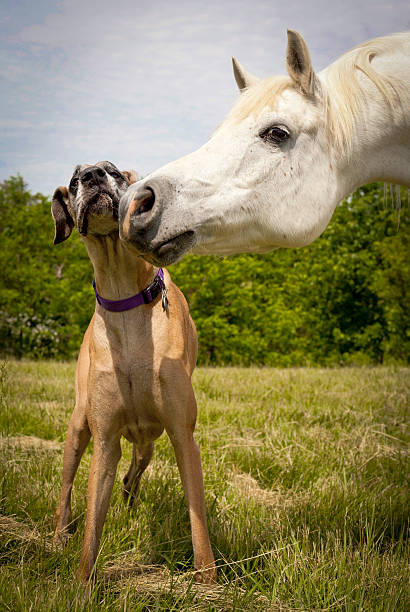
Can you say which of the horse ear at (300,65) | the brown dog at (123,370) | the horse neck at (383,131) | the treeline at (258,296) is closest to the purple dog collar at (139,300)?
the brown dog at (123,370)

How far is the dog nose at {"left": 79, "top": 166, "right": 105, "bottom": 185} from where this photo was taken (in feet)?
8.85

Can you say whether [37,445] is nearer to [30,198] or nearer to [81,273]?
[81,273]

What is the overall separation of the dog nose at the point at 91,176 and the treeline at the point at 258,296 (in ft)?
38.9

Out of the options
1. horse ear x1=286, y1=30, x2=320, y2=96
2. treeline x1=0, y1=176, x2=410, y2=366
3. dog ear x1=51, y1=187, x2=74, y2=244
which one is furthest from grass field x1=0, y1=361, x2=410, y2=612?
treeline x1=0, y1=176, x2=410, y2=366

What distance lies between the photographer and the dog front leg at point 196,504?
A: 2.27 meters

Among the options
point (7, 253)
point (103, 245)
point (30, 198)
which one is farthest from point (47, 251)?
point (103, 245)

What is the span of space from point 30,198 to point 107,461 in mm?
19298

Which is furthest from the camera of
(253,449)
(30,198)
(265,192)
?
(30,198)

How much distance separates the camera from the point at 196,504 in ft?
7.81

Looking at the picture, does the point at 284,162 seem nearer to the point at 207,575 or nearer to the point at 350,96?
the point at 350,96

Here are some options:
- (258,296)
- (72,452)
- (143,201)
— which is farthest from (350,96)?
(258,296)

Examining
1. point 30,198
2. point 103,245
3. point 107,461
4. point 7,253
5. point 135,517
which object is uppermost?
point 30,198

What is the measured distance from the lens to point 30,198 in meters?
20.0

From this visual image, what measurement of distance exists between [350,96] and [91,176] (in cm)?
138
